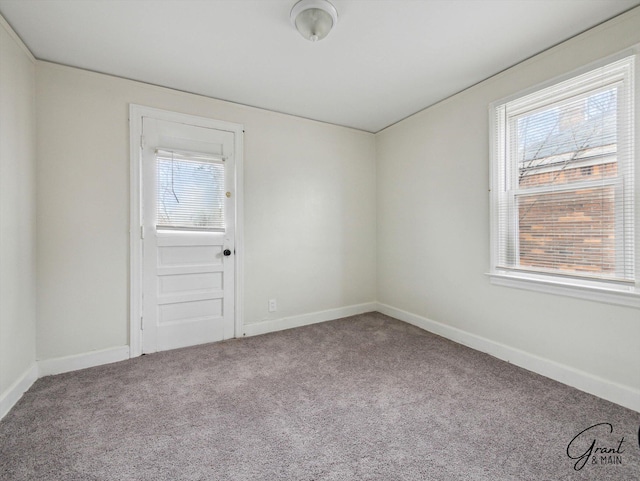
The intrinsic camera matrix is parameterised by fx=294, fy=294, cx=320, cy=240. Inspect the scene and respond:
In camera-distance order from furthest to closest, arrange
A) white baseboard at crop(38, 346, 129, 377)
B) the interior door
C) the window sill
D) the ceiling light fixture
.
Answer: the interior door < white baseboard at crop(38, 346, 129, 377) < the window sill < the ceiling light fixture

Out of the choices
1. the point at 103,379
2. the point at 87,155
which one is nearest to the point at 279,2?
the point at 87,155

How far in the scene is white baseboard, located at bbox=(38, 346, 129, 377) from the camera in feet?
7.80

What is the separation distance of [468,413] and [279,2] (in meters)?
2.80

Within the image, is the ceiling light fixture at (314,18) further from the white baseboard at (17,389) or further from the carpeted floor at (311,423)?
the white baseboard at (17,389)

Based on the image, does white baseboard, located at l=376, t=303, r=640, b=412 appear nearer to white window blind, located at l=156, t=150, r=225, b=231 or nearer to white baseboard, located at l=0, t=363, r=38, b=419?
white window blind, located at l=156, t=150, r=225, b=231

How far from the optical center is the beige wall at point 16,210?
1905 mm

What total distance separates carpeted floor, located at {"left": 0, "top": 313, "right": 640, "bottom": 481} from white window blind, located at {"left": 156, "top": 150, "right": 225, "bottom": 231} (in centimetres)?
129

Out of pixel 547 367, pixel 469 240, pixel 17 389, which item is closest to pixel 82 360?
pixel 17 389

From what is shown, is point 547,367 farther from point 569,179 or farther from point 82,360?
point 82,360

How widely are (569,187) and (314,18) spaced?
217 centimetres

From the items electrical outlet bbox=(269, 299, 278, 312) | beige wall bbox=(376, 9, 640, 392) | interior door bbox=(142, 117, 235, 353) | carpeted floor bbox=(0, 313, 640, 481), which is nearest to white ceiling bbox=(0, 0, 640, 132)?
beige wall bbox=(376, 9, 640, 392)

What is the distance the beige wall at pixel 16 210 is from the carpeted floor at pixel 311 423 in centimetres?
35

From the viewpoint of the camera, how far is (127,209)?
2.68 meters

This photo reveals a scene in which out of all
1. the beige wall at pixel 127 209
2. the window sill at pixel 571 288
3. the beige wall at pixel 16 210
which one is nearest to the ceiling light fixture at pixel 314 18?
the beige wall at pixel 127 209
